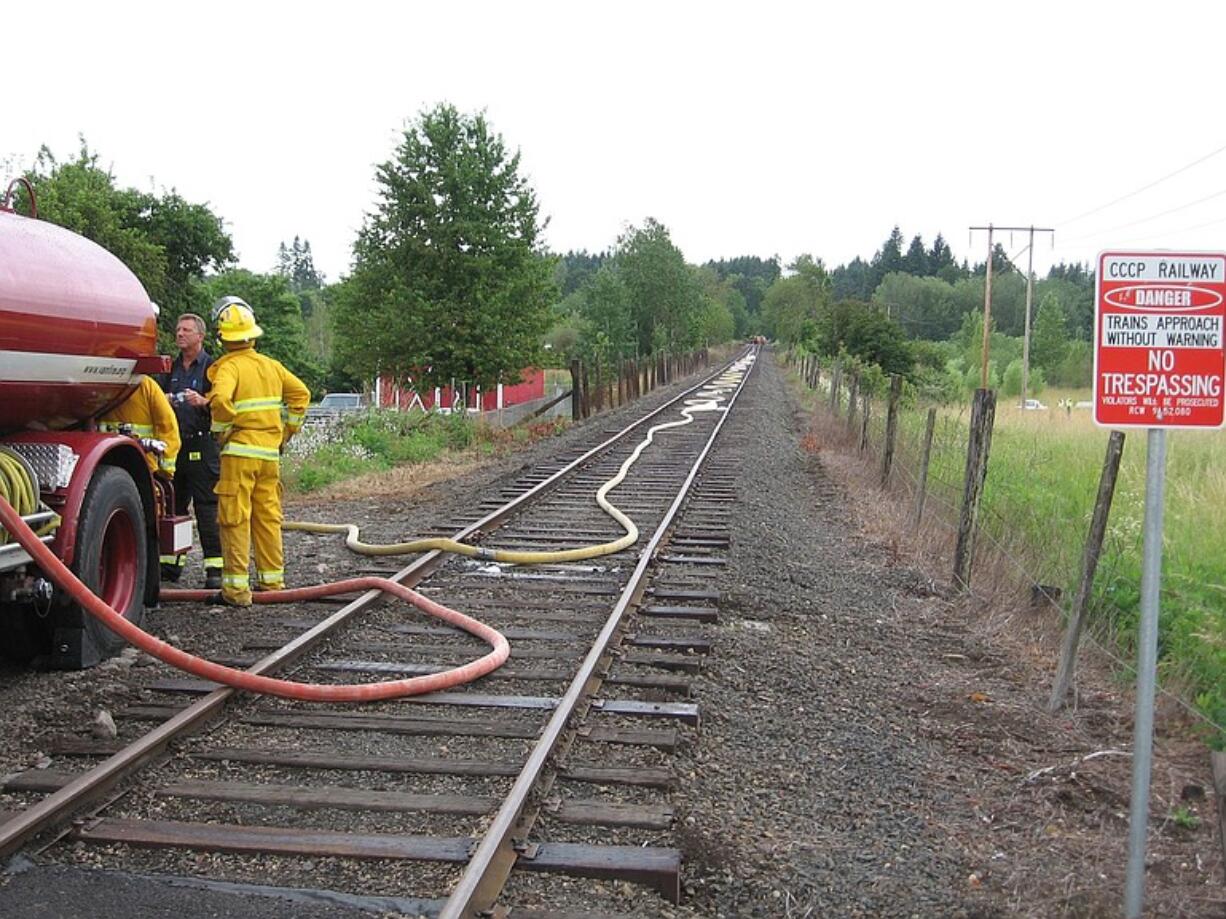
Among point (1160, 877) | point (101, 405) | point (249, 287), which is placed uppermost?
point (249, 287)

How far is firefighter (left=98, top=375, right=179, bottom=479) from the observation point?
693cm

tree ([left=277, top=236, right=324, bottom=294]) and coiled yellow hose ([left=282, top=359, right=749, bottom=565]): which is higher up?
tree ([left=277, top=236, right=324, bottom=294])

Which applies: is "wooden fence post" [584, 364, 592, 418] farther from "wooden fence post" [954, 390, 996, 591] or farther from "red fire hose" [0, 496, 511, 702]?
"red fire hose" [0, 496, 511, 702]

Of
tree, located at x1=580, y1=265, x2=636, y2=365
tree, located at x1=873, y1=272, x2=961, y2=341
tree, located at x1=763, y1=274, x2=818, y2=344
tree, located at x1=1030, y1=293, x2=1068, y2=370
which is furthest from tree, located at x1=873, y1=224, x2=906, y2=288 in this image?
tree, located at x1=580, y1=265, x2=636, y2=365

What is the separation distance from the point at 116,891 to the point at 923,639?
17.4 feet

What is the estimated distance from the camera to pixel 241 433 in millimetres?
7348

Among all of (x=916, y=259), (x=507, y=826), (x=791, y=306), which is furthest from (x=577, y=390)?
(x=916, y=259)

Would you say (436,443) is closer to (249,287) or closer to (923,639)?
(923,639)

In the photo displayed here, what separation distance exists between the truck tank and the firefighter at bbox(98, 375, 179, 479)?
41 cm

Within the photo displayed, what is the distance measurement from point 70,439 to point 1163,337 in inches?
206

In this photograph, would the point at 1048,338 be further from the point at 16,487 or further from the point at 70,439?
the point at 16,487

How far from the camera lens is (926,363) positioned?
49.3 metres

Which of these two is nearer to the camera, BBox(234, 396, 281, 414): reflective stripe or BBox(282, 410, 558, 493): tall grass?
BBox(234, 396, 281, 414): reflective stripe

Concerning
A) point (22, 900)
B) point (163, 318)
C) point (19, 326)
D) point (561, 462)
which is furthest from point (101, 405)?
point (163, 318)
